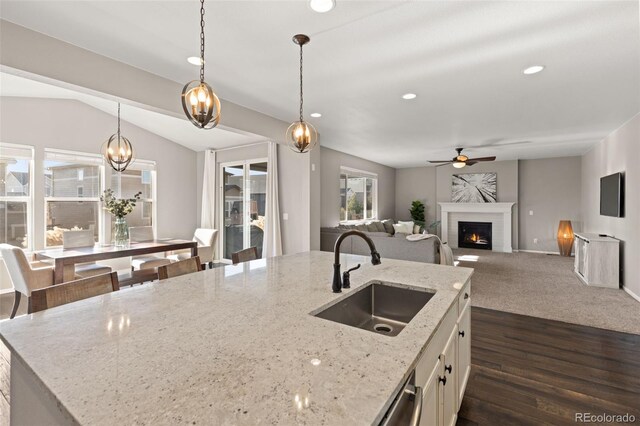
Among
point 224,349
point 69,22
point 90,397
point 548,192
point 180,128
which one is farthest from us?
point 548,192

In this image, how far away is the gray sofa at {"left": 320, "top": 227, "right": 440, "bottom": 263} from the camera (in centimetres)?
485

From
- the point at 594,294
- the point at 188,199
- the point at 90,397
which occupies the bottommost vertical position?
the point at 594,294

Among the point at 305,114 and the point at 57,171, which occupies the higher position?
the point at 305,114

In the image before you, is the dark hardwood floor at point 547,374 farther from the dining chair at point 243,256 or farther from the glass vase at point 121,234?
the glass vase at point 121,234

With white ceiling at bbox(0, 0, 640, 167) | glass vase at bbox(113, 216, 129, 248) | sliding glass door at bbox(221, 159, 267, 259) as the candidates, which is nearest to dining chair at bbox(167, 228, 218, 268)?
glass vase at bbox(113, 216, 129, 248)

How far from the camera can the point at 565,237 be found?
24.6 ft

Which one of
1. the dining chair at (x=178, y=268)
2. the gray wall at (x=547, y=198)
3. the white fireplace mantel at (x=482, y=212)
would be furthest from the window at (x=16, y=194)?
the gray wall at (x=547, y=198)

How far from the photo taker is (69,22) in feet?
7.40

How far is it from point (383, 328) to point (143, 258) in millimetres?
4346

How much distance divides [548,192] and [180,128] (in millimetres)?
8948

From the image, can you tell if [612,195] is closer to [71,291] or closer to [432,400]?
[432,400]

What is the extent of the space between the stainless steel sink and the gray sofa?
117 inches

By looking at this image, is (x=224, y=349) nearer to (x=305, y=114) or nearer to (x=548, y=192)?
(x=305, y=114)

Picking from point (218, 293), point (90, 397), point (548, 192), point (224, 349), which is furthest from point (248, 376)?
point (548, 192)
